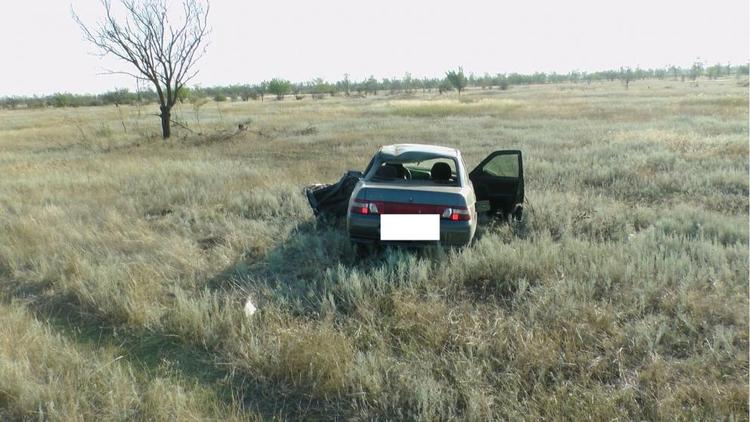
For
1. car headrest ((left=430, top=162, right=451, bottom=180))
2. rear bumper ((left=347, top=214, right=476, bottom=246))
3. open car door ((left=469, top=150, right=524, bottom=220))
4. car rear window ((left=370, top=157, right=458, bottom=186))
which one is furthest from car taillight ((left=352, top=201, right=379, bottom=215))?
open car door ((left=469, top=150, right=524, bottom=220))

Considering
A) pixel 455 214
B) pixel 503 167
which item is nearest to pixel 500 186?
pixel 503 167

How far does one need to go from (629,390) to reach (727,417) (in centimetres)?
49

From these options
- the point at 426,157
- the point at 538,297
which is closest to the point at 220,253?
the point at 426,157

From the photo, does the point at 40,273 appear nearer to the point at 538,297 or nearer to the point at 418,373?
the point at 418,373

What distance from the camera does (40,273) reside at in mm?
4852

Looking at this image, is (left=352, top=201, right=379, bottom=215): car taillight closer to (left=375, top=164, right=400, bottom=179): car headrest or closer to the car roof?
(left=375, top=164, right=400, bottom=179): car headrest

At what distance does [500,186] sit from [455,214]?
2108 mm

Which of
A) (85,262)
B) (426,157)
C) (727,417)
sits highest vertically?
(426,157)

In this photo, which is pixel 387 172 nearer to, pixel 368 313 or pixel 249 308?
pixel 368 313

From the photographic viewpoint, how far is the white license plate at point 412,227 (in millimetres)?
4414

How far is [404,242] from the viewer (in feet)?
15.0

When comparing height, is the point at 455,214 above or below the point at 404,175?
below

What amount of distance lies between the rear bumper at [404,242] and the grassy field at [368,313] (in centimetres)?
25

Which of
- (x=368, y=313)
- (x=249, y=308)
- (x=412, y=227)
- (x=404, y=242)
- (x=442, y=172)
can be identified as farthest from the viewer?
(x=442, y=172)
